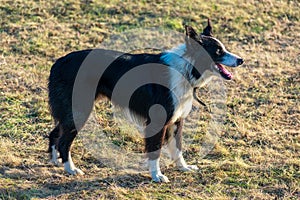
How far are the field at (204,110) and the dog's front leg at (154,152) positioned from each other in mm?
123

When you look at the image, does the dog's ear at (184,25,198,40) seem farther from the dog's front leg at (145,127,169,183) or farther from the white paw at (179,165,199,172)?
the white paw at (179,165,199,172)

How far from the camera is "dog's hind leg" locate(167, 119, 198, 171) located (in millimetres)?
6840

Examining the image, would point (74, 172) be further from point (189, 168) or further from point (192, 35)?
point (192, 35)

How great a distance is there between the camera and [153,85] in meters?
6.45

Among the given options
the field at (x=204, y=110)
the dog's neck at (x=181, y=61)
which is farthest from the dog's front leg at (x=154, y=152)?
the dog's neck at (x=181, y=61)

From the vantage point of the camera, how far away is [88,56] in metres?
6.50

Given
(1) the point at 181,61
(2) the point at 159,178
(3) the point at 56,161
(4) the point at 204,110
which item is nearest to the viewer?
(1) the point at 181,61

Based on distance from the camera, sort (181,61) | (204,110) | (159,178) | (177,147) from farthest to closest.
A: (204,110) → (177,147) → (159,178) → (181,61)

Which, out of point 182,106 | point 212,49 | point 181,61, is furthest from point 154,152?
point 212,49

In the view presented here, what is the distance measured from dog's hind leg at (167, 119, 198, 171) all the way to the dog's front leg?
34 cm

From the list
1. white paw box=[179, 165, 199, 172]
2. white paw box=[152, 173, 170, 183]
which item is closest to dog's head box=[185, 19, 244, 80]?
white paw box=[179, 165, 199, 172]

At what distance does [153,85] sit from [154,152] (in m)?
0.81

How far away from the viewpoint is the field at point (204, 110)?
6359mm

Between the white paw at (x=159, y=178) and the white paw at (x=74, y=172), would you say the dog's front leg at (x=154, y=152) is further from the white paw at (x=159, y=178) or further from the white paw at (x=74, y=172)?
the white paw at (x=74, y=172)
